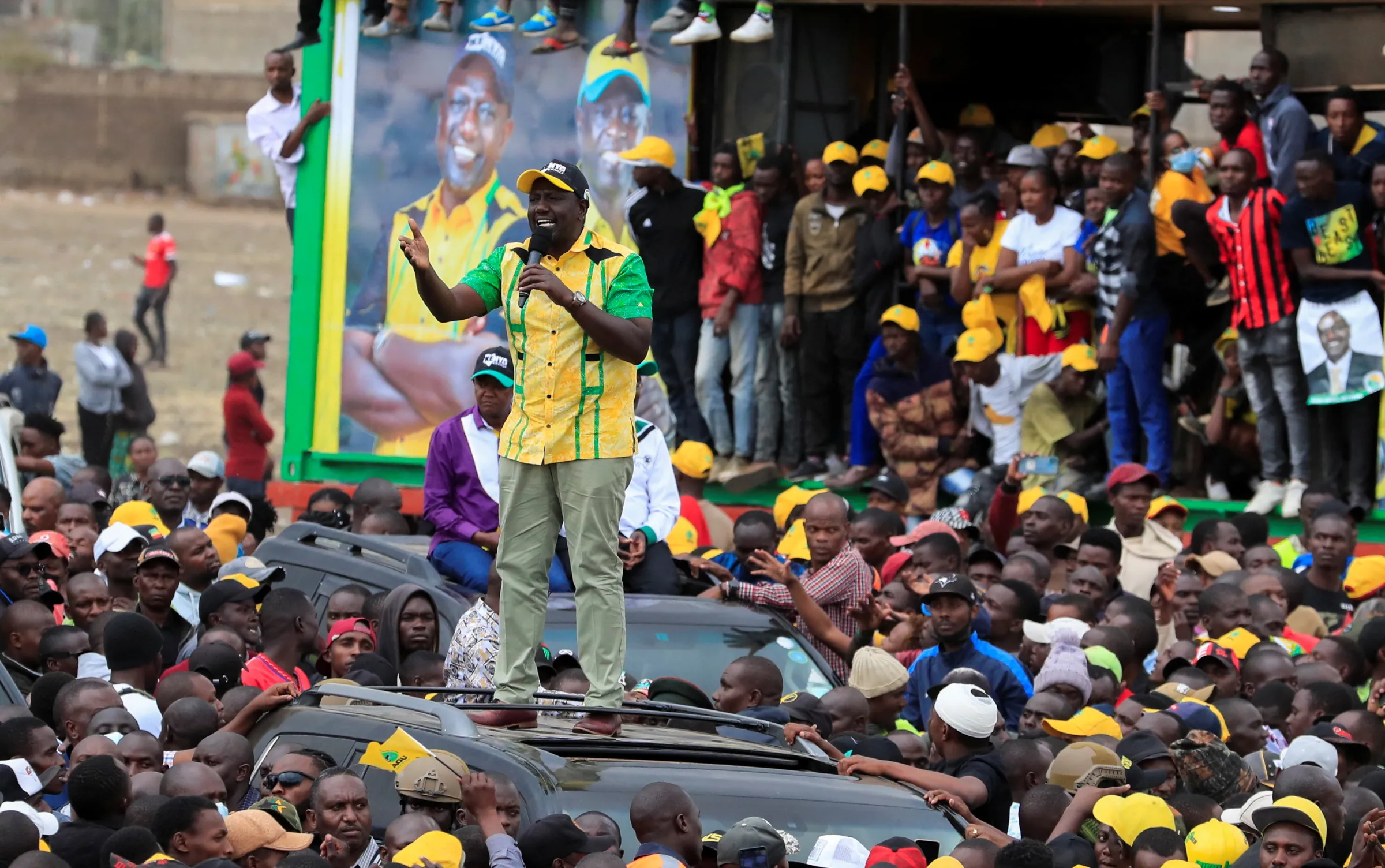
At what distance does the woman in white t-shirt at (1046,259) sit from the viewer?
13.7 meters

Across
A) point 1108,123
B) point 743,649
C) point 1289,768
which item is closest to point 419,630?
point 743,649

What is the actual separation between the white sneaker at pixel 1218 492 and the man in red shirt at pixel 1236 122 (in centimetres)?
187

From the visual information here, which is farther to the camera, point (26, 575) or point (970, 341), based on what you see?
point (970, 341)

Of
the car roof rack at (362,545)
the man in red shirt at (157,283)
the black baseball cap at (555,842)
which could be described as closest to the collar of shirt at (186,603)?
the car roof rack at (362,545)

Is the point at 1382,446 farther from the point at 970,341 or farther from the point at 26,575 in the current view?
the point at 26,575

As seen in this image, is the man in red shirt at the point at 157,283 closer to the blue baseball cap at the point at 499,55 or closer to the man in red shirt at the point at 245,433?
the man in red shirt at the point at 245,433

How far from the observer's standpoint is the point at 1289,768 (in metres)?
7.44

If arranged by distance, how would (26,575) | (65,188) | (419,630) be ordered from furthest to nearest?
(65,188) < (26,575) < (419,630)

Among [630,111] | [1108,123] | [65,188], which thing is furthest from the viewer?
[65,188]

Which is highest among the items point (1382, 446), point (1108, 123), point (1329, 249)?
point (1108, 123)

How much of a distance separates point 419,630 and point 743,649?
1303mm

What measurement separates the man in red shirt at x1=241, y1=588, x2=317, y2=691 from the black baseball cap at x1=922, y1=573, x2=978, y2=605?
2.47 meters

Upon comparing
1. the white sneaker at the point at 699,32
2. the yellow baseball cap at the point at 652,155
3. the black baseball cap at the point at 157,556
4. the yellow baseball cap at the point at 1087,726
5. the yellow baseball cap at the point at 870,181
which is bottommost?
the yellow baseball cap at the point at 1087,726

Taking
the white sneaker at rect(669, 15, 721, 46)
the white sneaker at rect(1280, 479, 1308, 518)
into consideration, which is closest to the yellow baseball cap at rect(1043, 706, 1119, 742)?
the white sneaker at rect(1280, 479, 1308, 518)
